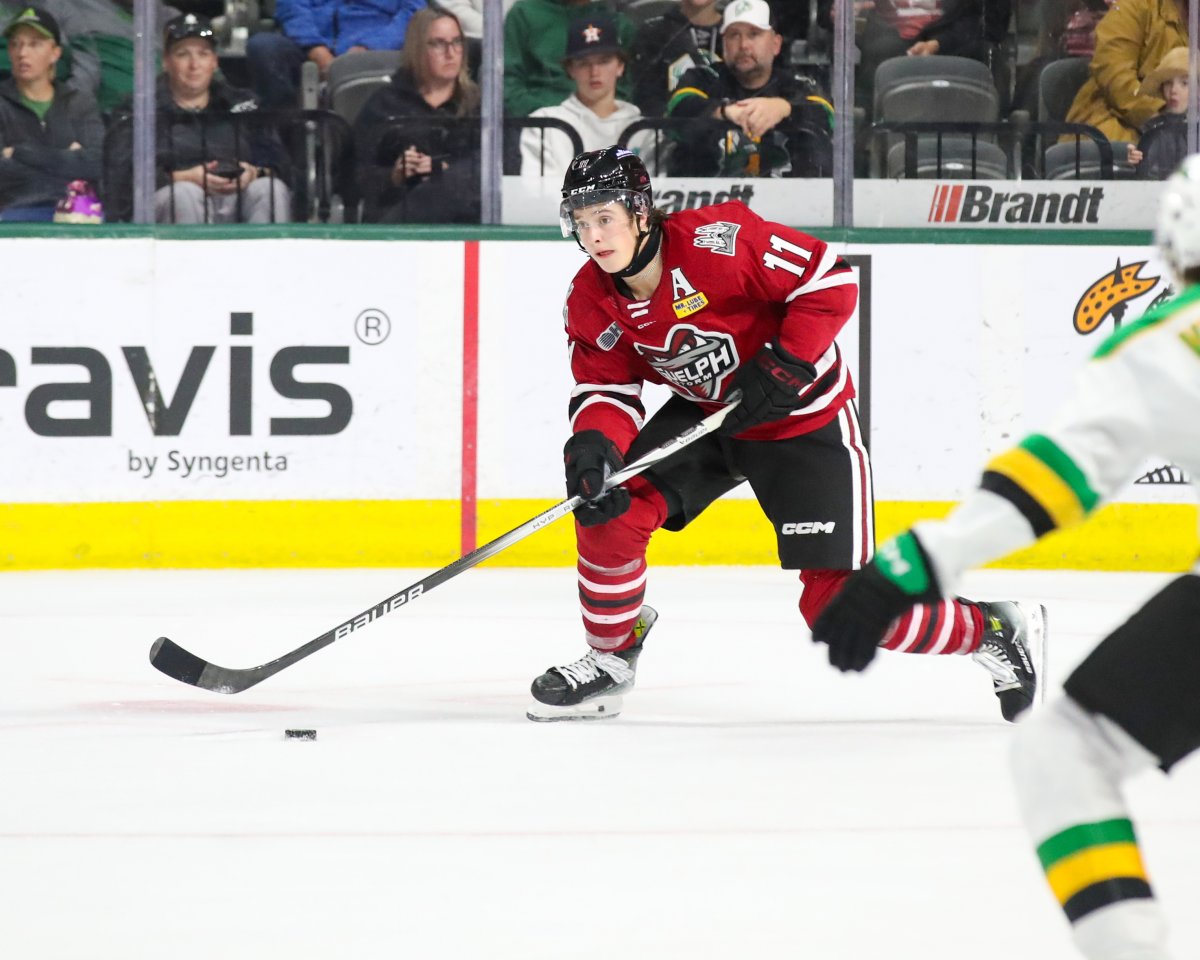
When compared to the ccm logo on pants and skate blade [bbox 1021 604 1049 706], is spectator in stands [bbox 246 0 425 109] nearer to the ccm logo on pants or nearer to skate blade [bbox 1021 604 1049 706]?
the ccm logo on pants

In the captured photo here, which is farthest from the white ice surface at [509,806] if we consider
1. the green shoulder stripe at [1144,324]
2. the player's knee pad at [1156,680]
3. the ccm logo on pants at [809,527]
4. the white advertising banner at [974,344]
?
the white advertising banner at [974,344]

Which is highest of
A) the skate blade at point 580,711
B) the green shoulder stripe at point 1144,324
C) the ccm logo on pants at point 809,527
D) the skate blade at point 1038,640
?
the green shoulder stripe at point 1144,324

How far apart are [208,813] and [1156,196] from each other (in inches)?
161

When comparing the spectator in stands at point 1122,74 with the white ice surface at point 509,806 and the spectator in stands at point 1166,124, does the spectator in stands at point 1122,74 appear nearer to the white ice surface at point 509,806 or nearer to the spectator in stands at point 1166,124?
the spectator in stands at point 1166,124

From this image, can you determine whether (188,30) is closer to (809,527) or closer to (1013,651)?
(809,527)

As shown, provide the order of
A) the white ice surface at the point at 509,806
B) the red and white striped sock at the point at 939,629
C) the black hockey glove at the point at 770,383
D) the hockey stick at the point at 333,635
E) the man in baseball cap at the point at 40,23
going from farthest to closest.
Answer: the man in baseball cap at the point at 40,23 → the hockey stick at the point at 333,635 → the black hockey glove at the point at 770,383 → the red and white striped sock at the point at 939,629 → the white ice surface at the point at 509,806

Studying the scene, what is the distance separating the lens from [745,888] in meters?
2.12

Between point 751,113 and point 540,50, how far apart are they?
0.67m

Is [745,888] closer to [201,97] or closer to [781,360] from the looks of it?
[781,360]

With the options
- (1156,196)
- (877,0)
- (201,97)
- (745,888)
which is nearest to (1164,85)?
(1156,196)

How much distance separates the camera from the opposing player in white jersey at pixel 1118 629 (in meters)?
1.38

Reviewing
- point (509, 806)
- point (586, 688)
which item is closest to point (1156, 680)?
point (509, 806)

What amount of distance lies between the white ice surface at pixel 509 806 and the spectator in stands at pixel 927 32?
6.59ft

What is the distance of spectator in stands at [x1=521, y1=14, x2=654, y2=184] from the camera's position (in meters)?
5.58
